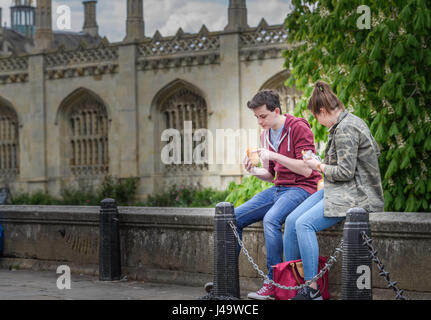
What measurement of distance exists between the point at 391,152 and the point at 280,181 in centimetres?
231

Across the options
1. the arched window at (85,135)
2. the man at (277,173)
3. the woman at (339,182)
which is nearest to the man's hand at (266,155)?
the man at (277,173)

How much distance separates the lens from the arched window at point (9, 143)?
31234 mm

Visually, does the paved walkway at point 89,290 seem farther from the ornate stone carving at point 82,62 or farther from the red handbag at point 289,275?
the ornate stone carving at point 82,62

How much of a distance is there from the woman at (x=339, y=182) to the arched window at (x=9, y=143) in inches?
1045

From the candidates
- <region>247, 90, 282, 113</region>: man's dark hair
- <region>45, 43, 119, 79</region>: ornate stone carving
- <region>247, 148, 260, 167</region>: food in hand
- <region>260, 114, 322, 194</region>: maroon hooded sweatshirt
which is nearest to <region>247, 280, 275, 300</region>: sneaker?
<region>260, 114, 322, 194</region>: maroon hooded sweatshirt

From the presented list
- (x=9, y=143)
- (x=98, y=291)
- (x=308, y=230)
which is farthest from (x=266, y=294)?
(x=9, y=143)

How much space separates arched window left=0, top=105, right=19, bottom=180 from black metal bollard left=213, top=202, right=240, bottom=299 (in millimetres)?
25841

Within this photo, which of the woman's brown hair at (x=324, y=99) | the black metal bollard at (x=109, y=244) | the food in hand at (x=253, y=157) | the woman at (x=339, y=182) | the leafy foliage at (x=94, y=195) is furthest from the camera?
the leafy foliage at (x=94, y=195)

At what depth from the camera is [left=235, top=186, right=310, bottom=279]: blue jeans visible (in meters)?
6.22

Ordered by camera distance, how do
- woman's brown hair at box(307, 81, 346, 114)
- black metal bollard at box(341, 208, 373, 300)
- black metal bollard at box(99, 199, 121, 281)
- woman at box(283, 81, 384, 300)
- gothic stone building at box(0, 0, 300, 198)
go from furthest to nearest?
gothic stone building at box(0, 0, 300, 198), black metal bollard at box(99, 199, 121, 281), woman's brown hair at box(307, 81, 346, 114), woman at box(283, 81, 384, 300), black metal bollard at box(341, 208, 373, 300)

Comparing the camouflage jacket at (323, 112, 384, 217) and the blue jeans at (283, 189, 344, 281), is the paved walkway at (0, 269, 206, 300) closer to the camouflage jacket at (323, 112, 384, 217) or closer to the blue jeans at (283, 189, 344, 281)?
the blue jeans at (283, 189, 344, 281)

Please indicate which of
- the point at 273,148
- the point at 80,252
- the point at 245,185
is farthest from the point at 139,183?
the point at 273,148
